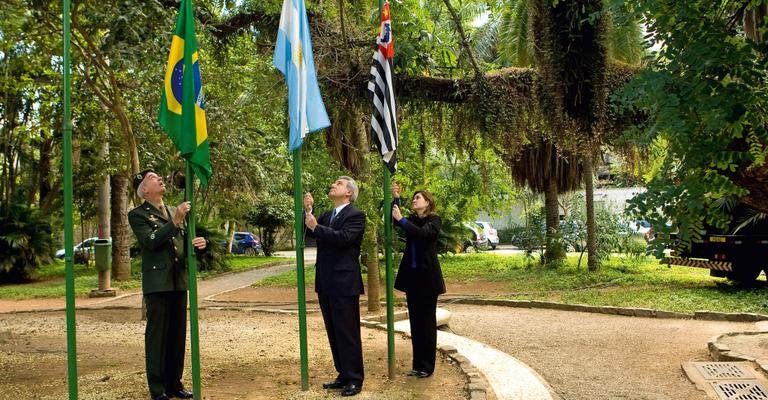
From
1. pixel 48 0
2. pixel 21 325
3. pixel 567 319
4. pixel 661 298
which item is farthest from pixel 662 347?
pixel 21 325

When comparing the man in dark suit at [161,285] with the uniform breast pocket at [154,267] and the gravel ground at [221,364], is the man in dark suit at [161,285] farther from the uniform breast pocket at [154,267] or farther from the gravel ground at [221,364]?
the gravel ground at [221,364]

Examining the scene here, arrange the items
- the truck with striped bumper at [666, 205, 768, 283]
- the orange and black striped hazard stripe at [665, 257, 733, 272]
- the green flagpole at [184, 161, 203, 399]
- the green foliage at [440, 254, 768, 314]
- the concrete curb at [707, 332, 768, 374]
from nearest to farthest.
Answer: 1. the green flagpole at [184, 161, 203, 399]
2. the concrete curb at [707, 332, 768, 374]
3. the green foliage at [440, 254, 768, 314]
4. the truck with striped bumper at [666, 205, 768, 283]
5. the orange and black striped hazard stripe at [665, 257, 733, 272]

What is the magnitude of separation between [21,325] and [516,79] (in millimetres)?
8610

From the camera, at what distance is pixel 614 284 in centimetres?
1502

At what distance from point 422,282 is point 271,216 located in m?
24.5

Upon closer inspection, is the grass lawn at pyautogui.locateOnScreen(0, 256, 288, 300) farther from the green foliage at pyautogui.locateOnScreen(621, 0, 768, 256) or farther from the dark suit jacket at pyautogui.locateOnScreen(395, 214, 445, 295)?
the green foliage at pyautogui.locateOnScreen(621, 0, 768, 256)

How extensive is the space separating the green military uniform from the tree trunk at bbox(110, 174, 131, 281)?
Answer: 14.5 m

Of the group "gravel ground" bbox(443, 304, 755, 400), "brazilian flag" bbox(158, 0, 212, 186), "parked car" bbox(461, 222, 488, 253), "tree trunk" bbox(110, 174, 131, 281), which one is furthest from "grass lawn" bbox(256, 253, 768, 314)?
"brazilian flag" bbox(158, 0, 212, 186)

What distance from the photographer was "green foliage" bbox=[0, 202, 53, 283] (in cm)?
2000

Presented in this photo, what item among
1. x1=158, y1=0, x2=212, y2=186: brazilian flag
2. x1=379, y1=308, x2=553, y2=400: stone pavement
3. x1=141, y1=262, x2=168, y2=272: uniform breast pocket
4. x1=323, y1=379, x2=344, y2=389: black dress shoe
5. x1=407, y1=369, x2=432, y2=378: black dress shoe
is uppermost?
x1=158, y1=0, x2=212, y2=186: brazilian flag

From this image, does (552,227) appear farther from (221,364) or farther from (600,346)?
(221,364)

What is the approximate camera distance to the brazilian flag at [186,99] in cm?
500

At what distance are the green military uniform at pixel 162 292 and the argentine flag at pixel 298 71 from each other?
1.22m

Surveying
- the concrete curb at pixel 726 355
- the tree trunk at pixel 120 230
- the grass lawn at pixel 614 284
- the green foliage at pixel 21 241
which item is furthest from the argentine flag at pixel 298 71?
the green foliage at pixel 21 241
